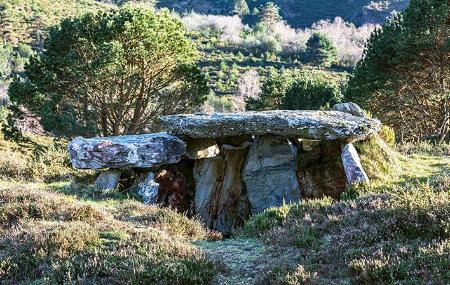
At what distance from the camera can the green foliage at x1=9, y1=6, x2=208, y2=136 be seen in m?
22.0

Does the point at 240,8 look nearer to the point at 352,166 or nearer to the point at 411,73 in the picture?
the point at 411,73

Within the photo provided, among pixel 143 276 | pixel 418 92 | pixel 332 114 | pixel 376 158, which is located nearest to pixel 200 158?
pixel 332 114

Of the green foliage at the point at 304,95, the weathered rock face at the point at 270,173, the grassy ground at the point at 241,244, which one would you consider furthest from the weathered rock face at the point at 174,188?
the green foliage at the point at 304,95

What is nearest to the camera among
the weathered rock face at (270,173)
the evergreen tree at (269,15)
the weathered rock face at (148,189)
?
the weathered rock face at (148,189)

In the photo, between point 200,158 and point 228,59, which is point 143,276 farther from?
point 228,59

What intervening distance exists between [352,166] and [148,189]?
5681 millimetres

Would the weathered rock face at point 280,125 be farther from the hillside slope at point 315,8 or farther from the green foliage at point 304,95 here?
the hillside slope at point 315,8

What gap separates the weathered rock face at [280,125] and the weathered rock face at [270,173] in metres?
0.55

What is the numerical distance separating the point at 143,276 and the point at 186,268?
0.63 metres

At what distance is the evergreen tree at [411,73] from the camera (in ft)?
73.4

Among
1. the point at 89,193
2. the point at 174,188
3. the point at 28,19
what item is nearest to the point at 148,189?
the point at 174,188

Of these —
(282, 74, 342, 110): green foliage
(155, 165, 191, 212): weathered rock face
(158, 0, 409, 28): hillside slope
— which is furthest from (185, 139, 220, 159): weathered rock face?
(158, 0, 409, 28): hillside slope

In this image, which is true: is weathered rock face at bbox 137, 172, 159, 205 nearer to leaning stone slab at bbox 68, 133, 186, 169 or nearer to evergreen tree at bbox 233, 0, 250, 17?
leaning stone slab at bbox 68, 133, 186, 169

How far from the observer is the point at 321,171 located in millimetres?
14047
